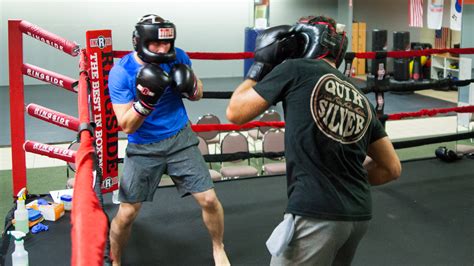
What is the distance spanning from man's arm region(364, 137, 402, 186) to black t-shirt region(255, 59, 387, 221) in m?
0.16

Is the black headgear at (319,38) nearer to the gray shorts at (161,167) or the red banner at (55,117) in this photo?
the gray shorts at (161,167)

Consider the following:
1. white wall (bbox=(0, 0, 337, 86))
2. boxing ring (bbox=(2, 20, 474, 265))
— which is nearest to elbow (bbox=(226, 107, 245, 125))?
boxing ring (bbox=(2, 20, 474, 265))

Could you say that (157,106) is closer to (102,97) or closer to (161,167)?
(161,167)

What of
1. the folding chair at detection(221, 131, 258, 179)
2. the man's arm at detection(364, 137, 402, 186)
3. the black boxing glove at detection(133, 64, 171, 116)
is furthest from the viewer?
the folding chair at detection(221, 131, 258, 179)

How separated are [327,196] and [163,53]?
41.2 inches

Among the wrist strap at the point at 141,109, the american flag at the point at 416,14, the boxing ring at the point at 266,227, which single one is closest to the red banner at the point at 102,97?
the boxing ring at the point at 266,227

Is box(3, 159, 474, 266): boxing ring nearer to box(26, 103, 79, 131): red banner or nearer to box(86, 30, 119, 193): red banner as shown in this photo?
box(86, 30, 119, 193): red banner

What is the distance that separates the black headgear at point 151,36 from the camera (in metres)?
2.35

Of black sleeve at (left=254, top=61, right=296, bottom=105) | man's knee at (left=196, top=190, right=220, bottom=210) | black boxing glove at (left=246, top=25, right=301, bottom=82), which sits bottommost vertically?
man's knee at (left=196, top=190, right=220, bottom=210)

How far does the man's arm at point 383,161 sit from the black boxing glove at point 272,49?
0.38m

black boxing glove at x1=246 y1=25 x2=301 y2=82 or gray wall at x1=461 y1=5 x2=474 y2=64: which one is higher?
gray wall at x1=461 y1=5 x2=474 y2=64

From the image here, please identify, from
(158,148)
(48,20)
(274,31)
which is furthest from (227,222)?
(48,20)

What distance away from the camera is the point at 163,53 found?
93.7 inches

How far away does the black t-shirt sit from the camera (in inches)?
63.7
